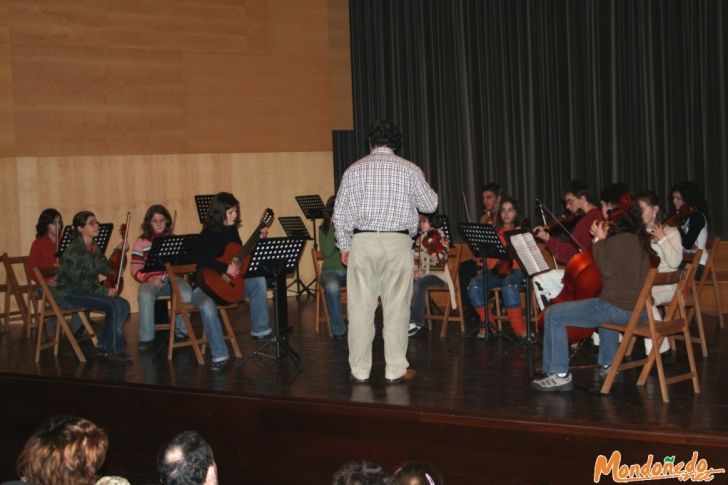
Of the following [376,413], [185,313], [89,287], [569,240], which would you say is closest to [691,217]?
[569,240]

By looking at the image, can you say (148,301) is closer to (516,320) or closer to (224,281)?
(224,281)

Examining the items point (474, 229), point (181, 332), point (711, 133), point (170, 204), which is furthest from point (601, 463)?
point (170, 204)

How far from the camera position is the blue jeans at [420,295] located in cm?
820

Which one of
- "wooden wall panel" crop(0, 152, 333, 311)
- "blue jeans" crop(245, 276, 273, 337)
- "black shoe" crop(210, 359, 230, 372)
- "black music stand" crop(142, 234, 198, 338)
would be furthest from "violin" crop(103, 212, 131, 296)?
"wooden wall panel" crop(0, 152, 333, 311)

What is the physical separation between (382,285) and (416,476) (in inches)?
135

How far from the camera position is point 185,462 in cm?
309

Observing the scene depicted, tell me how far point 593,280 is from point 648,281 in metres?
0.55

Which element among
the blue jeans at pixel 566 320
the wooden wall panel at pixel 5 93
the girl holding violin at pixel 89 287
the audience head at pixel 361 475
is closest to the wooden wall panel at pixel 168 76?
the wooden wall panel at pixel 5 93

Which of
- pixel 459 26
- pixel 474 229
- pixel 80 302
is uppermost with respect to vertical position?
pixel 459 26

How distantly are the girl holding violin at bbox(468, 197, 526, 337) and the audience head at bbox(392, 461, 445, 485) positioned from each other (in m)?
4.94

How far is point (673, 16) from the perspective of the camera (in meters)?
10.2

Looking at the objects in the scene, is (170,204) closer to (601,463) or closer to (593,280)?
(593,280)

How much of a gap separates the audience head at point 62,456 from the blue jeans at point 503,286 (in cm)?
485

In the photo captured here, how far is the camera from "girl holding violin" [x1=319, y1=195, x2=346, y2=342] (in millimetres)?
8133
